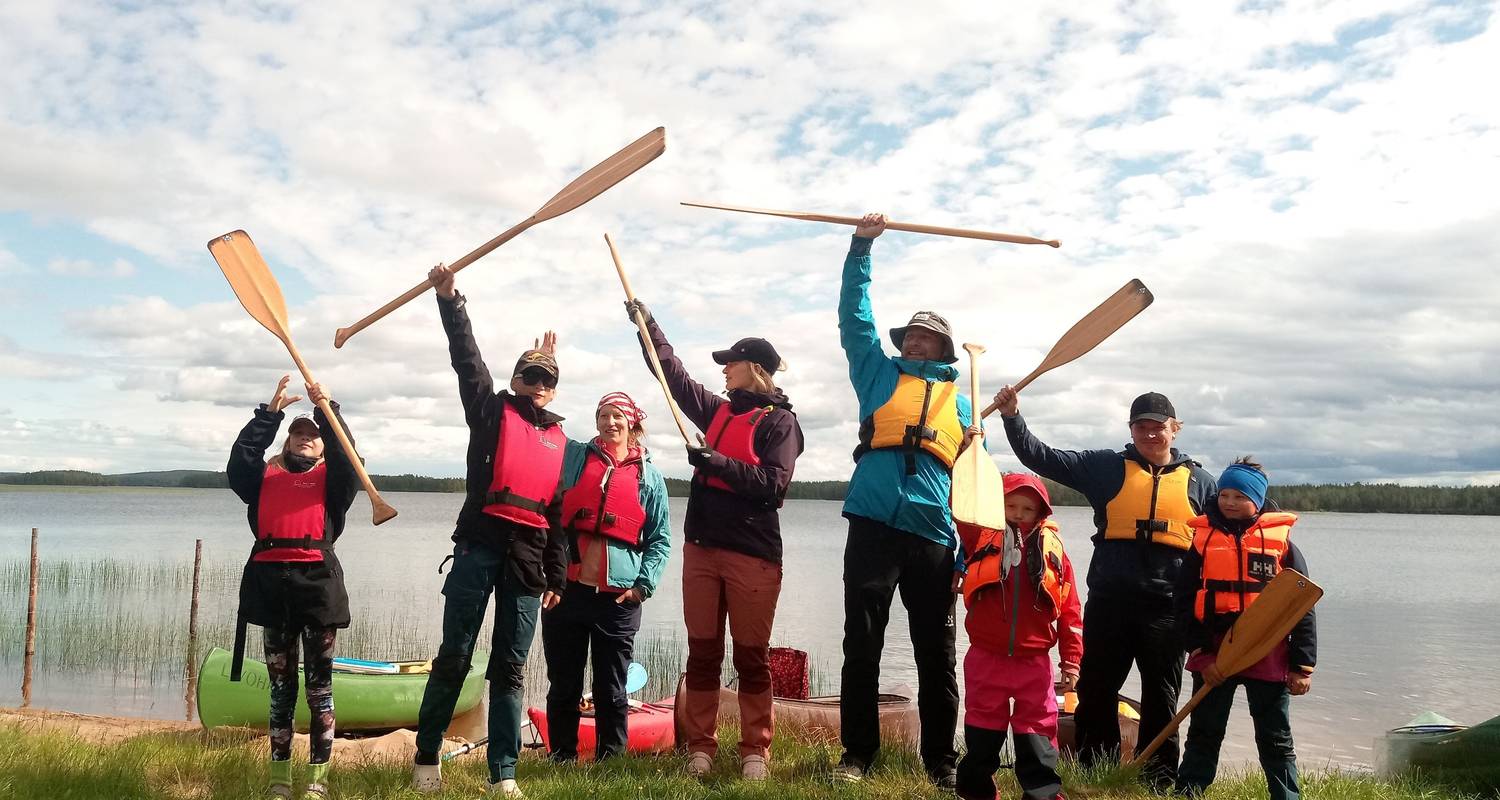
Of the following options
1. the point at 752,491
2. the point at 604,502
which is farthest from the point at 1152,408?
the point at 604,502

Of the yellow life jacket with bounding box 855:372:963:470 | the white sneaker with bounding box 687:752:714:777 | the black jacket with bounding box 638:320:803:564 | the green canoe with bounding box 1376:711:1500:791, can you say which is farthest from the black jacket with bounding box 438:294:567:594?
the green canoe with bounding box 1376:711:1500:791

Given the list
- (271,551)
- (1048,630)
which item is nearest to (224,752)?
(271,551)

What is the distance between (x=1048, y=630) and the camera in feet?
13.2

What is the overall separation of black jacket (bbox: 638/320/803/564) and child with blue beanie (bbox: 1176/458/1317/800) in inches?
74.2

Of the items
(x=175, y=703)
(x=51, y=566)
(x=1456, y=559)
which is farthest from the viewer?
(x=1456, y=559)

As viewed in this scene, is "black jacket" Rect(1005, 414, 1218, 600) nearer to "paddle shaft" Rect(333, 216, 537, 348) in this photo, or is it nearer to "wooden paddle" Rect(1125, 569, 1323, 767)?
Result: "wooden paddle" Rect(1125, 569, 1323, 767)

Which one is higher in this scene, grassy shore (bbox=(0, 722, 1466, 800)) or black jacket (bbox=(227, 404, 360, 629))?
black jacket (bbox=(227, 404, 360, 629))

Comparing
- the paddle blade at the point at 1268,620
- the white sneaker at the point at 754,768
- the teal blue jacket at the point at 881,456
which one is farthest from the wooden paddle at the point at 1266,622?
the white sneaker at the point at 754,768

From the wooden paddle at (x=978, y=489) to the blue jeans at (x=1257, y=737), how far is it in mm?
1387

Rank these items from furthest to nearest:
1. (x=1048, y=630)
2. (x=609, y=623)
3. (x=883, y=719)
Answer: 1. (x=883, y=719)
2. (x=609, y=623)
3. (x=1048, y=630)

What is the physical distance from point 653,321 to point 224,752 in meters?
3.07

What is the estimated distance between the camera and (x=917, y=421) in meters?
4.45

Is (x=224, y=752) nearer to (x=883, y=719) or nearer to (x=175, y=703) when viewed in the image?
(x=883, y=719)

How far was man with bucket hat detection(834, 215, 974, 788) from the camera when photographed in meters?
4.33
